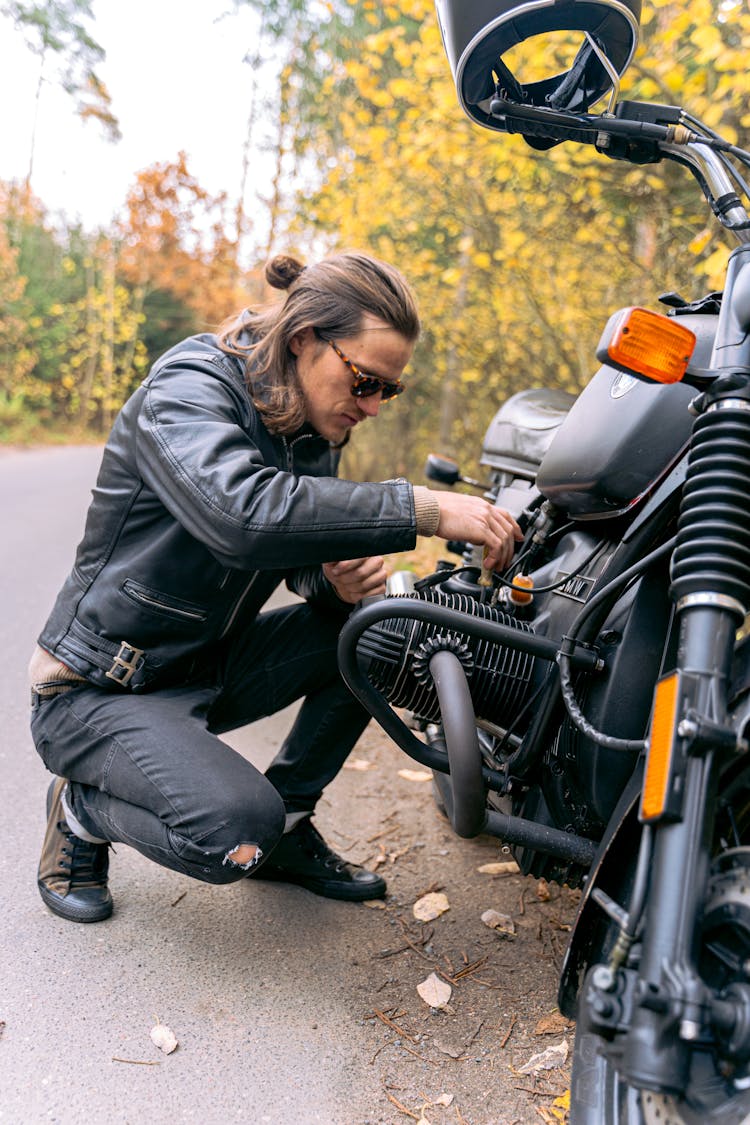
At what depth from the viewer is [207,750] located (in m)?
2.13

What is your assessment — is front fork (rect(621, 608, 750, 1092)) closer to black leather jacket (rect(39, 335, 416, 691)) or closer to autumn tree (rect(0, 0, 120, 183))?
black leather jacket (rect(39, 335, 416, 691))

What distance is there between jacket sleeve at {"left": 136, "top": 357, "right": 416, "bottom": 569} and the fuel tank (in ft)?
1.17

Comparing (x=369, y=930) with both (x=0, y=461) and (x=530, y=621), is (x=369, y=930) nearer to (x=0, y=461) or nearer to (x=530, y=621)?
(x=530, y=621)

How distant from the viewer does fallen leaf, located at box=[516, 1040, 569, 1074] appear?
1875 millimetres

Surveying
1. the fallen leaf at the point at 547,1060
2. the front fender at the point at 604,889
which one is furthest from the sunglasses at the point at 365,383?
the fallen leaf at the point at 547,1060

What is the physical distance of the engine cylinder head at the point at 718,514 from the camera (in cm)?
129

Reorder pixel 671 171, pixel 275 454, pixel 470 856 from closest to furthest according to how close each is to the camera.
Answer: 1. pixel 275 454
2. pixel 470 856
3. pixel 671 171

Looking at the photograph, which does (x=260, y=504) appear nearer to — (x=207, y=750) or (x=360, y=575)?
(x=360, y=575)

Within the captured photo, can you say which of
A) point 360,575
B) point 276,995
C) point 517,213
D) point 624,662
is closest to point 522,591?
point 360,575

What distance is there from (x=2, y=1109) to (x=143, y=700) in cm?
88

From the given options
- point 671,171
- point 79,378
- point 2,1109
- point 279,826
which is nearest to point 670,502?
point 279,826

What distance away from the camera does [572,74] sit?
196 cm

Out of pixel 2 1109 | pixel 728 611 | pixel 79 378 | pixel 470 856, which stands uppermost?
pixel 728 611

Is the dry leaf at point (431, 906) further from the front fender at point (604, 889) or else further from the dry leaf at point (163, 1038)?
the front fender at point (604, 889)
